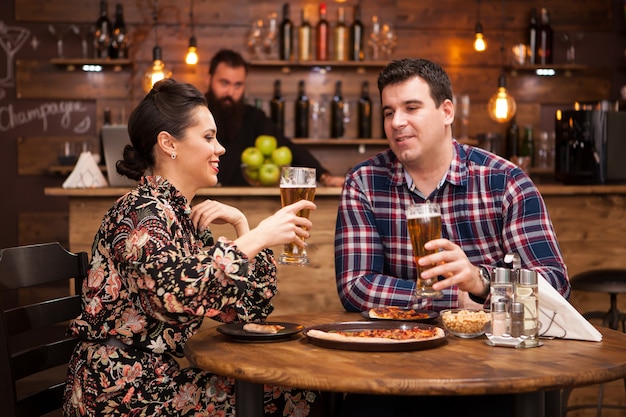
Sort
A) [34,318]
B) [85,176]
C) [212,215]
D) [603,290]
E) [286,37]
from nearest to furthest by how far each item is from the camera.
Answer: [34,318] → [212,215] → [603,290] → [85,176] → [286,37]

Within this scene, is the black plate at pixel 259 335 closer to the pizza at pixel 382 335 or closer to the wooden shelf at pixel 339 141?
the pizza at pixel 382 335

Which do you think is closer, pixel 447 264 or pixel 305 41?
pixel 447 264

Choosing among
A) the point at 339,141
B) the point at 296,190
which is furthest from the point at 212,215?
the point at 339,141

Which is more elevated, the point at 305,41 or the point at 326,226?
the point at 305,41

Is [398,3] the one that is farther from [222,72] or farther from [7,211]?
[7,211]

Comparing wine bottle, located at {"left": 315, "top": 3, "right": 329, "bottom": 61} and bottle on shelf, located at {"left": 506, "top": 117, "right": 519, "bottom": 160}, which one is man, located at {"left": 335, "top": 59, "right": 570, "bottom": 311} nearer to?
wine bottle, located at {"left": 315, "top": 3, "right": 329, "bottom": 61}

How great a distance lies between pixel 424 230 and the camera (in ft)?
6.36

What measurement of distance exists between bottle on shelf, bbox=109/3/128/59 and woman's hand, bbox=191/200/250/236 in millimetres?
4069

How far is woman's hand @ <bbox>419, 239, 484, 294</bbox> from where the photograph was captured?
1.92 m

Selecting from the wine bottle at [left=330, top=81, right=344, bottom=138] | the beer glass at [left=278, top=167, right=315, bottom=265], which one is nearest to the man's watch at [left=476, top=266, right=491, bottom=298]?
the beer glass at [left=278, top=167, right=315, bottom=265]

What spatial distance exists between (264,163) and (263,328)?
8.11 ft

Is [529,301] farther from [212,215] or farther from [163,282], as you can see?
[212,215]

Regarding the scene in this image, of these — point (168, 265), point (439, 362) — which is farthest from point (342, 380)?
point (168, 265)

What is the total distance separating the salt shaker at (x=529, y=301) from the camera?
5.99 feet
